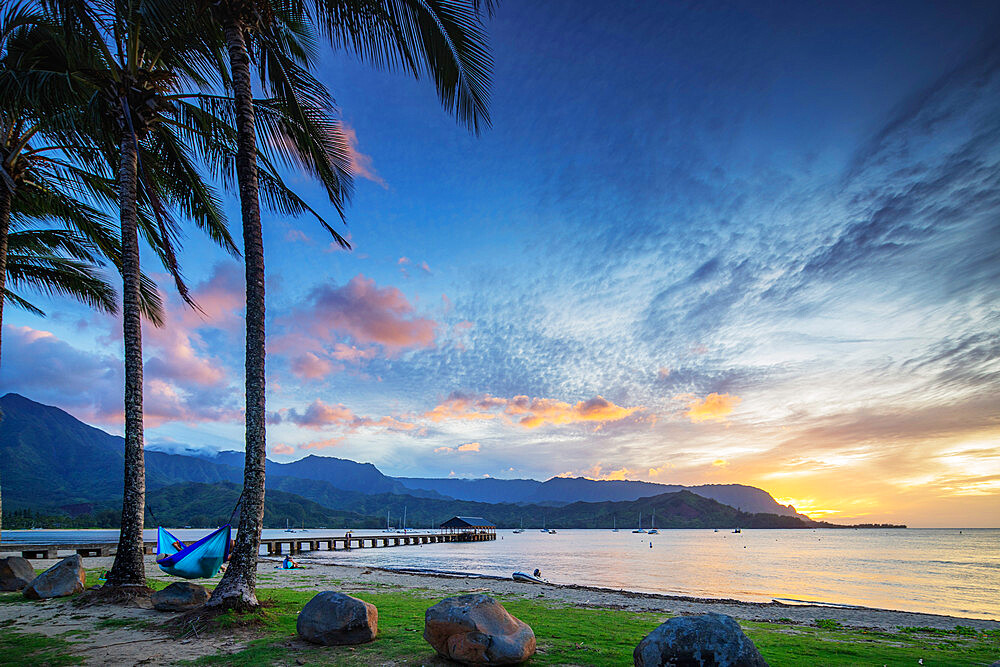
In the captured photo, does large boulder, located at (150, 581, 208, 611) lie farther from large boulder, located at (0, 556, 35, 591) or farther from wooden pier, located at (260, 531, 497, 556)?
wooden pier, located at (260, 531, 497, 556)

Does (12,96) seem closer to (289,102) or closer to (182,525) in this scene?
(289,102)

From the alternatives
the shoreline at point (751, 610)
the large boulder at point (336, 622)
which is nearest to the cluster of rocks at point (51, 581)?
the large boulder at point (336, 622)

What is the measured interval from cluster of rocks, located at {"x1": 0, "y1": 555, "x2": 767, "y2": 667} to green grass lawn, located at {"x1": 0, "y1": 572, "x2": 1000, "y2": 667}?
216 mm

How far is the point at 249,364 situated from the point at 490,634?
5.54 m

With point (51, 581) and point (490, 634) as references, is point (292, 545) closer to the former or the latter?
point (51, 581)

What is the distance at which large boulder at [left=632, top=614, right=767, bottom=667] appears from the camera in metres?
4.76

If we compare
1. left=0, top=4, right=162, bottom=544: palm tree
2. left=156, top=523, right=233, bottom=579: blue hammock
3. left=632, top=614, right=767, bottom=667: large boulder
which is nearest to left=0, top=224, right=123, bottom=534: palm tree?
left=0, top=4, right=162, bottom=544: palm tree

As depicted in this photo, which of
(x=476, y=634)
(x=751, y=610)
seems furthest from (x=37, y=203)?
(x=751, y=610)

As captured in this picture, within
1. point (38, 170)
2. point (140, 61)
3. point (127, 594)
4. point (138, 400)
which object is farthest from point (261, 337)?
point (38, 170)

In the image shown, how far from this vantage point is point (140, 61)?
411 inches

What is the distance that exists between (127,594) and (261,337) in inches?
212

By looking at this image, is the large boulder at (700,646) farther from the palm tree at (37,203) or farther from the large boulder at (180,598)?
the palm tree at (37,203)

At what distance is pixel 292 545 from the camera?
4200 cm

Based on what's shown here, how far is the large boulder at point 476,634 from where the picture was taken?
5.71 meters
